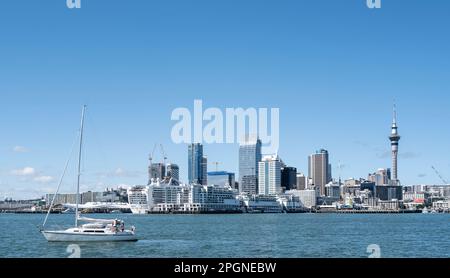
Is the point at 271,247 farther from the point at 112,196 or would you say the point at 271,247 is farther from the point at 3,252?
the point at 112,196

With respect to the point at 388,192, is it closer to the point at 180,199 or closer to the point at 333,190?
the point at 333,190

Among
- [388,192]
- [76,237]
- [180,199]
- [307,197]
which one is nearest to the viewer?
[76,237]

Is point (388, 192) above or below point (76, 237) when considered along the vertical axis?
below

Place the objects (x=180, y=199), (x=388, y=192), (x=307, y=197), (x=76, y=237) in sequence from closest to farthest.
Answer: (x=76, y=237)
(x=180, y=199)
(x=307, y=197)
(x=388, y=192)

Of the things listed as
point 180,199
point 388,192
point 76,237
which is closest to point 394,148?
point 388,192

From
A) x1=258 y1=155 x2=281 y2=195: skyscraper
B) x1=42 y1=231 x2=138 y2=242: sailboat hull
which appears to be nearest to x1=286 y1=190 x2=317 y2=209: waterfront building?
x1=258 y1=155 x2=281 y2=195: skyscraper

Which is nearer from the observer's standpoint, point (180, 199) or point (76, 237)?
point (76, 237)

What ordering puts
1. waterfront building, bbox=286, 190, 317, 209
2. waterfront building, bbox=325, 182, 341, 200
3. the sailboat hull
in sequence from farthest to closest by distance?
waterfront building, bbox=325, 182, 341, 200
waterfront building, bbox=286, 190, 317, 209
the sailboat hull

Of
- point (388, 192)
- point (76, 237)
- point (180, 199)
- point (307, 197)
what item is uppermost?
point (76, 237)

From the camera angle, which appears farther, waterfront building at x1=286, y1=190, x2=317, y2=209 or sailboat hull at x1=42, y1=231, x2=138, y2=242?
waterfront building at x1=286, y1=190, x2=317, y2=209

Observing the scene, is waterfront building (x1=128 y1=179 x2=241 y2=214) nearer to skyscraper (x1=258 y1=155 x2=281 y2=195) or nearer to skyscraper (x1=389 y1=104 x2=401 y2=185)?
skyscraper (x1=258 y1=155 x2=281 y2=195)
